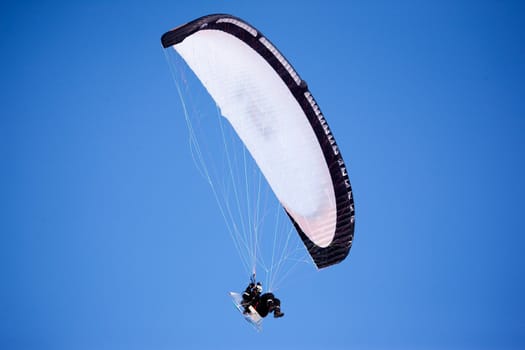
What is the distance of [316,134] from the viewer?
13.4 metres

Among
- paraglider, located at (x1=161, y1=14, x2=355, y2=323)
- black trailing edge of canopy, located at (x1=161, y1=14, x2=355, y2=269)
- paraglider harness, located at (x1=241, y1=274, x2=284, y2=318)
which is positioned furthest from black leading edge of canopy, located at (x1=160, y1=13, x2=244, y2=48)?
paraglider harness, located at (x1=241, y1=274, x2=284, y2=318)

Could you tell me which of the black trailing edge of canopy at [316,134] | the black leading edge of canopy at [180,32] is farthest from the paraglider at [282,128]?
the black leading edge of canopy at [180,32]

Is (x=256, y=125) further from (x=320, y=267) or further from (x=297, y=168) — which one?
(x=320, y=267)

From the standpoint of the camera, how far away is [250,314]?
1334cm

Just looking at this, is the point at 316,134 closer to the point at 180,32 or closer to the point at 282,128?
the point at 282,128

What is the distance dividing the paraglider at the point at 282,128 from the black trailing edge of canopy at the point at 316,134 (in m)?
0.02

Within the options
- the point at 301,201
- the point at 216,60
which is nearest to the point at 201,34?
the point at 216,60

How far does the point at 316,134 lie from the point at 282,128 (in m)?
0.78

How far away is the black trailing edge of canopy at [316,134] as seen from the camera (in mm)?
10409

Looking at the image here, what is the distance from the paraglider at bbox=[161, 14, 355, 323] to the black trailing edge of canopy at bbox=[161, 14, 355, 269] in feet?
0.06

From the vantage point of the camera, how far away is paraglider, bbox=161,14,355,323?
1239 cm

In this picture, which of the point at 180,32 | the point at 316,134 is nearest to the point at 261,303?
the point at 316,134

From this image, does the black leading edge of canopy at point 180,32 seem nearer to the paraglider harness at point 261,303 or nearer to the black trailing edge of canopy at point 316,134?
the black trailing edge of canopy at point 316,134

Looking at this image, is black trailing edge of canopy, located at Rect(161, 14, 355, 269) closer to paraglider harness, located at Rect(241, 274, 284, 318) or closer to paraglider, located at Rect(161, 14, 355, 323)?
paraglider, located at Rect(161, 14, 355, 323)
